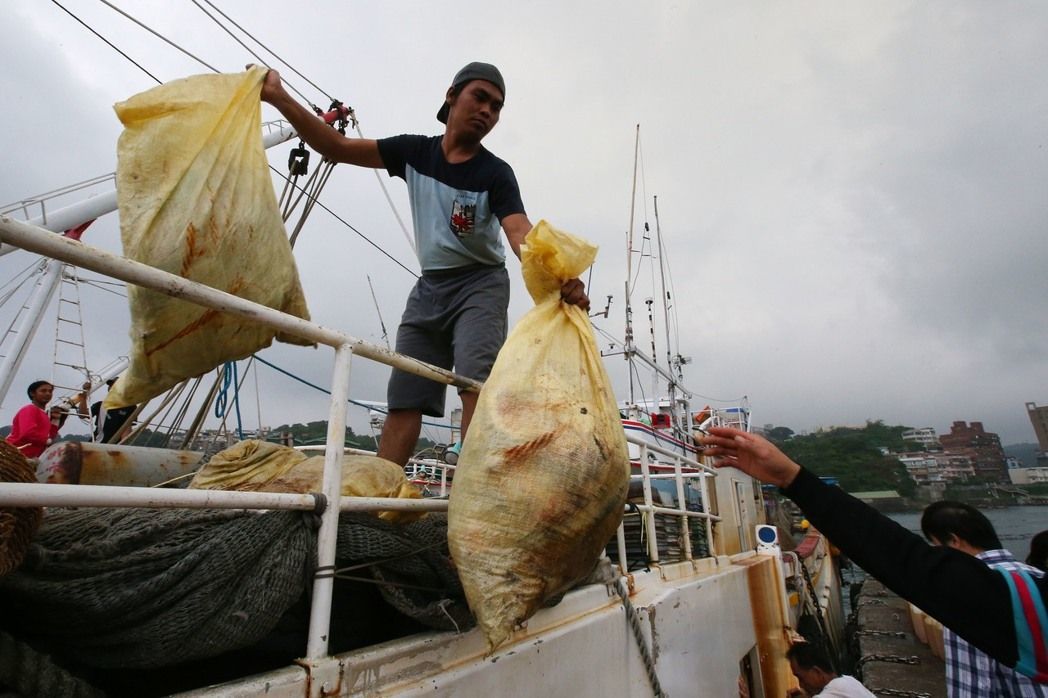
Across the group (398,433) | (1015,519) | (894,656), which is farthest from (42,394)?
(1015,519)

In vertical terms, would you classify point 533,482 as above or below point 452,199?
below

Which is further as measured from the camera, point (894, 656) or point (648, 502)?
point (894, 656)

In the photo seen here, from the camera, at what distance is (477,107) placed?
218 cm

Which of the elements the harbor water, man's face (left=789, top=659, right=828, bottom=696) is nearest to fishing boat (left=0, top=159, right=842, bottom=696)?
man's face (left=789, top=659, right=828, bottom=696)

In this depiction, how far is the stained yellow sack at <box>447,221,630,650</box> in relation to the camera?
4.07ft

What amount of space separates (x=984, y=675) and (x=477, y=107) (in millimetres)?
3504

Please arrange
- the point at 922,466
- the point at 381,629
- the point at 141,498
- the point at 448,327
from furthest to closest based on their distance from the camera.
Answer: the point at 922,466 → the point at 448,327 → the point at 381,629 → the point at 141,498

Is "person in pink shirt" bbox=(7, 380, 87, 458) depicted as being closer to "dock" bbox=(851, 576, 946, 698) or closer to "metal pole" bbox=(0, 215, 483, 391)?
"metal pole" bbox=(0, 215, 483, 391)

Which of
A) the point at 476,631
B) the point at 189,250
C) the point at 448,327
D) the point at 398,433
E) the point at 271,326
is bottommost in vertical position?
the point at 476,631

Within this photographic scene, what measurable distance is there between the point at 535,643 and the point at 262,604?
33.3 inches

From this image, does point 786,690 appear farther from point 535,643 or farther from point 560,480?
point 560,480

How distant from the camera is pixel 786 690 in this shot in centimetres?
568

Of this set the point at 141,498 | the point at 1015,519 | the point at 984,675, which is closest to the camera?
the point at 141,498

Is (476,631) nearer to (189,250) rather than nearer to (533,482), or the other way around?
(533,482)
